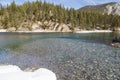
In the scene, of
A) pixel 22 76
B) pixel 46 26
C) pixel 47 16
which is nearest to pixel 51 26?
pixel 46 26

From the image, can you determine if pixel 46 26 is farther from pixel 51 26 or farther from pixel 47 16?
pixel 47 16

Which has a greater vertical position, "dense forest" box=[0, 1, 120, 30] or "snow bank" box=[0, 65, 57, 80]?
"dense forest" box=[0, 1, 120, 30]

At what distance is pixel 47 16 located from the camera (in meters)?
186

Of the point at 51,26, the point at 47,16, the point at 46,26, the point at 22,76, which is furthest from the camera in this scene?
the point at 47,16

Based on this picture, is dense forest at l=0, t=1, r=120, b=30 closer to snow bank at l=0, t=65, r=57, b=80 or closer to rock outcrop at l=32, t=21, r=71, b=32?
rock outcrop at l=32, t=21, r=71, b=32

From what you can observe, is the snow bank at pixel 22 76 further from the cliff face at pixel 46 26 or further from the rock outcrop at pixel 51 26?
the rock outcrop at pixel 51 26

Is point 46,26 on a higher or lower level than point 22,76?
higher

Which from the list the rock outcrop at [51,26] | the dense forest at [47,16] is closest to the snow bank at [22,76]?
the dense forest at [47,16]

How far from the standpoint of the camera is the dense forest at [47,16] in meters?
171

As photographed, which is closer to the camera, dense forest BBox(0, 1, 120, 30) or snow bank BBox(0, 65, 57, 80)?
snow bank BBox(0, 65, 57, 80)

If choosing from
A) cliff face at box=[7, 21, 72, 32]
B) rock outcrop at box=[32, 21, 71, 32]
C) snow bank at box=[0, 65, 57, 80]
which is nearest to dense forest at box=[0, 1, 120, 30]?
cliff face at box=[7, 21, 72, 32]

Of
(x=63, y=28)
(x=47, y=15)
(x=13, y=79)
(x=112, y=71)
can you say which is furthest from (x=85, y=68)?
(x=47, y=15)

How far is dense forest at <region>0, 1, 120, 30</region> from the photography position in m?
171

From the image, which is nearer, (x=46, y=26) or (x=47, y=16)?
(x=46, y=26)
